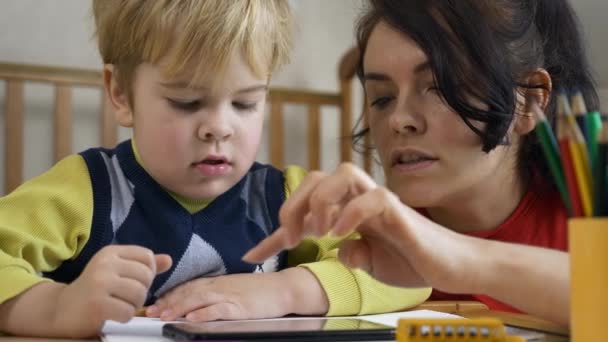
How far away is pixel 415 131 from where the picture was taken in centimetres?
96

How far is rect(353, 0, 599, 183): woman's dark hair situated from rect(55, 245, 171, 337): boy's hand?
47cm

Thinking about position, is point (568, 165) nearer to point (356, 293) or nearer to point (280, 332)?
point (280, 332)

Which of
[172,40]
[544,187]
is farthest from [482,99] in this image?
[172,40]

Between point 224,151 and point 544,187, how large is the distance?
53 cm

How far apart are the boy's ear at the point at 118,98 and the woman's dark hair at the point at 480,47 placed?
354 mm

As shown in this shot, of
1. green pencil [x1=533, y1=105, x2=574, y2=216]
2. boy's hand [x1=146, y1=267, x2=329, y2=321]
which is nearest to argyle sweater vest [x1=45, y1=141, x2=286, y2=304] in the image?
boy's hand [x1=146, y1=267, x2=329, y2=321]

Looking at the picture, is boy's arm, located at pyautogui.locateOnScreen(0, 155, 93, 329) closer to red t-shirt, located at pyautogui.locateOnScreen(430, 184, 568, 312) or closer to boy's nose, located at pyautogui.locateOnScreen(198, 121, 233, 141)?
boy's nose, located at pyautogui.locateOnScreen(198, 121, 233, 141)

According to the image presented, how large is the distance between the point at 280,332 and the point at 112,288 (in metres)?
0.14

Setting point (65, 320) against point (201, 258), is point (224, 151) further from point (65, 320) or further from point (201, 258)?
point (65, 320)

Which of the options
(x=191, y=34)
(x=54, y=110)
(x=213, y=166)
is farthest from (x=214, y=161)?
(x=54, y=110)

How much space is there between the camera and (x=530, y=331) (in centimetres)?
62

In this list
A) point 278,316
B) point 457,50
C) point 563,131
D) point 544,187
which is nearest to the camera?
point 563,131

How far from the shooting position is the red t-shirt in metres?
1.10

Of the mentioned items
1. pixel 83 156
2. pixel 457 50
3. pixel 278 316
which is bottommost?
pixel 278 316
